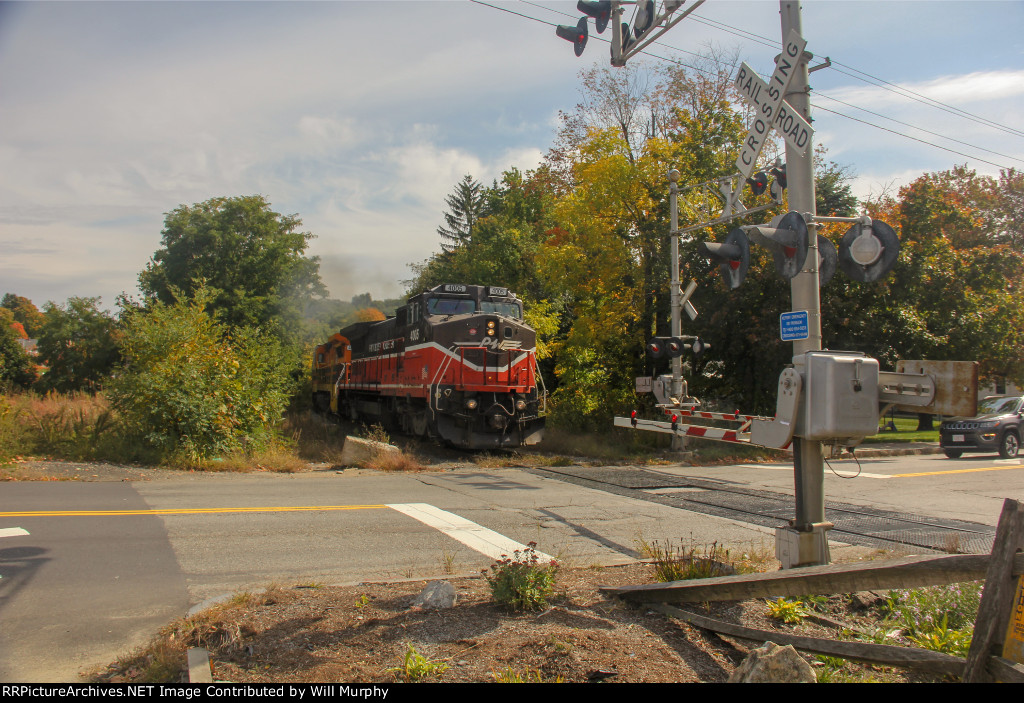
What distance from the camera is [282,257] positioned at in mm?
30391

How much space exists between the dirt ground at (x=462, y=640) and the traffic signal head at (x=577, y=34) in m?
7.13

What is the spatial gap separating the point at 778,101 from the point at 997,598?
463cm

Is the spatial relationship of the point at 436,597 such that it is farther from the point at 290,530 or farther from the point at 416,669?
the point at 290,530

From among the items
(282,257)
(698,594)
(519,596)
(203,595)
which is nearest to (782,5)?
(698,594)

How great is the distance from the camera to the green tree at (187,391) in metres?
14.0

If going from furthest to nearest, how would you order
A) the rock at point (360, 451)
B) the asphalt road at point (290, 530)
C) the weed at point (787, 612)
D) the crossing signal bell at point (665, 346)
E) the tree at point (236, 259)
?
the tree at point (236, 259) < the rock at point (360, 451) < the crossing signal bell at point (665, 346) < the asphalt road at point (290, 530) < the weed at point (787, 612)

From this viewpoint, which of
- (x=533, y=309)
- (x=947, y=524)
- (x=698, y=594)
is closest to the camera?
(x=698, y=594)

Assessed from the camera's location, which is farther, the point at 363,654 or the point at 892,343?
the point at 892,343

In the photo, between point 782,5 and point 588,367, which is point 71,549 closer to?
point 782,5

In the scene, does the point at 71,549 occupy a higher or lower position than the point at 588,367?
lower

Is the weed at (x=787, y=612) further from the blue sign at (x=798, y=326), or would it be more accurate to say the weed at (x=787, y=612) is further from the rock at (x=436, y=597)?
the rock at (x=436, y=597)

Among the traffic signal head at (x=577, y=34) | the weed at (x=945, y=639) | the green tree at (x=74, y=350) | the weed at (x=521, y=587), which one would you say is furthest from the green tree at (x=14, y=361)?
the weed at (x=945, y=639)

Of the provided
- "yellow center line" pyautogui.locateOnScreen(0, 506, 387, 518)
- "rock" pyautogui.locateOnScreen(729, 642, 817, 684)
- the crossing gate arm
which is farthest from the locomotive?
"rock" pyautogui.locateOnScreen(729, 642, 817, 684)

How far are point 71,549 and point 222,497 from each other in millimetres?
Result: 3172
